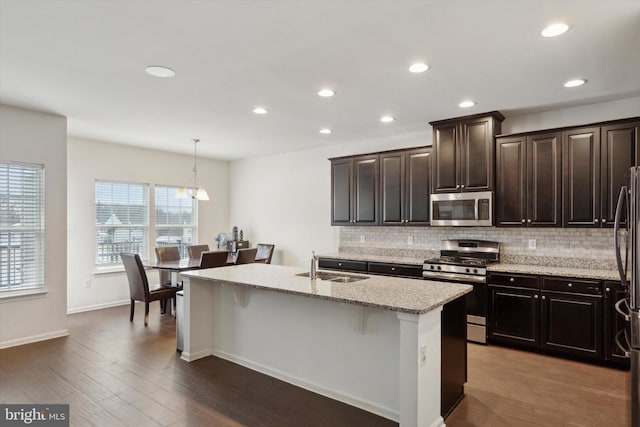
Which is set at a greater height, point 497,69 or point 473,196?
point 497,69

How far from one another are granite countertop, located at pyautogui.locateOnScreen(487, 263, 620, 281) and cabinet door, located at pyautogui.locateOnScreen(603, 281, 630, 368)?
11cm

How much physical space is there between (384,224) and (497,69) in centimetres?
262

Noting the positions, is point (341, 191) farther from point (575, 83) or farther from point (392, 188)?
point (575, 83)

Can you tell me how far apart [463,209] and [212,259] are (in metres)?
3.24

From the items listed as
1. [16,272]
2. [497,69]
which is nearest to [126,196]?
[16,272]

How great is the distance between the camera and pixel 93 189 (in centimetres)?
587

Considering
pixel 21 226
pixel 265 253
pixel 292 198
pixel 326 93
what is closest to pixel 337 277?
pixel 326 93

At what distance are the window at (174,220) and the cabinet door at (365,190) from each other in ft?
11.4

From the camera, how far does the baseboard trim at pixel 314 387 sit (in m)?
2.65

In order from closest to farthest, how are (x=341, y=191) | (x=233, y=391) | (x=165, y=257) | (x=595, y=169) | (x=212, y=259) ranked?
(x=233, y=391) → (x=595, y=169) → (x=212, y=259) → (x=341, y=191) → (x=165, y=257)

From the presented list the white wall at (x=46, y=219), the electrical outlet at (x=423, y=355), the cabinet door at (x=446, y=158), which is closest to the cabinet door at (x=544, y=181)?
the cabinet door at (x=446, y=158)

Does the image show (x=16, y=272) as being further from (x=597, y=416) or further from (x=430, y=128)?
(x=597, y=416)

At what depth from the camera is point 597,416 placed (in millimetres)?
2656

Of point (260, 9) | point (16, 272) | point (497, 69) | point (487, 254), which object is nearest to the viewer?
point (260, 9)
